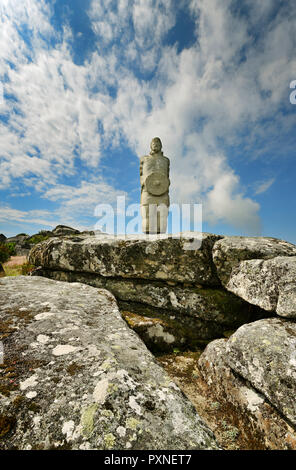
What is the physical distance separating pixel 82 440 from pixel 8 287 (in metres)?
3.45

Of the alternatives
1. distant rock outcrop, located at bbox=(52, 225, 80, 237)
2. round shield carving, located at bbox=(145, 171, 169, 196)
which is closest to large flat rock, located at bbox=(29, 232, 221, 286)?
round shield carving, located at bbox=(145, 171, 169, 196)

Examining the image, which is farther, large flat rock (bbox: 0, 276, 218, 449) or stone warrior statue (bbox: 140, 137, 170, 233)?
stone warrior statue (bbox: 140, 137, 170, 233)

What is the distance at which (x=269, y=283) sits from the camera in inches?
136

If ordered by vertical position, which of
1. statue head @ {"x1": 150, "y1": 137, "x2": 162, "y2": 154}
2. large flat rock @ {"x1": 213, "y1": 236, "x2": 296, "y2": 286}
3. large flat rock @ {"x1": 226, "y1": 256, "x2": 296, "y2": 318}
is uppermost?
statue head @ {"x1": 150, "y1": 137, "x2": 162, "y2": 154}

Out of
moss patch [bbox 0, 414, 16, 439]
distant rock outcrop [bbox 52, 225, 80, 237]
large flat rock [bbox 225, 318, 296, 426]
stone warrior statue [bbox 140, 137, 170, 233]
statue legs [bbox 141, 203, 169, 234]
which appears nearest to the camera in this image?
moss patch [bbox 0, 414, 16, 439]

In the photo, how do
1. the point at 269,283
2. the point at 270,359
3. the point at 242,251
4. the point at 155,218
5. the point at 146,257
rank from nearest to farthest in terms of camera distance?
the point at 270,359
the point at 269,283
the point at 242,251
the point at 146,257
the point at 155,218

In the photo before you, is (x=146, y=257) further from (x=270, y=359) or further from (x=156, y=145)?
(x=156, y=145)

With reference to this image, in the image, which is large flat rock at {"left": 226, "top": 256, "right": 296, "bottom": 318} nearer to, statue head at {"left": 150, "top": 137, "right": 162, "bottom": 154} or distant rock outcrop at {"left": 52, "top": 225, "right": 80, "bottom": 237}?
statue head at {"left": 150, "top": 137, "right": 162, "bottom": 154}

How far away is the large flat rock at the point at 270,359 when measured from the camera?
7.68 ft

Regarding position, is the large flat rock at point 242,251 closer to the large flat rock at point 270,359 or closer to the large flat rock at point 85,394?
the large flat rock at point 270,359

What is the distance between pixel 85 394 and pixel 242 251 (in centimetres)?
369

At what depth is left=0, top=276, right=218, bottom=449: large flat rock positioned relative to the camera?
1.30m

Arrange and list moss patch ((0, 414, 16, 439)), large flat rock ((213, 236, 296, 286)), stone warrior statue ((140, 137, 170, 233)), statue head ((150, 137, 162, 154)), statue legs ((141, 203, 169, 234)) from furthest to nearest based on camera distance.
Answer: statue head ((150, 137, 162, 154)) → stone warrior statue ((140, 137, 170, 233)) → statue legs ((141, 203, 169, 234)) → large flat rock ((213, 236, 296, 286)) → moss patch ((0, 414, 16, 439))

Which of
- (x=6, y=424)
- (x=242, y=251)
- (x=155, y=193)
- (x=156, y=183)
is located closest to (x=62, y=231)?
(x=155, y=193)
